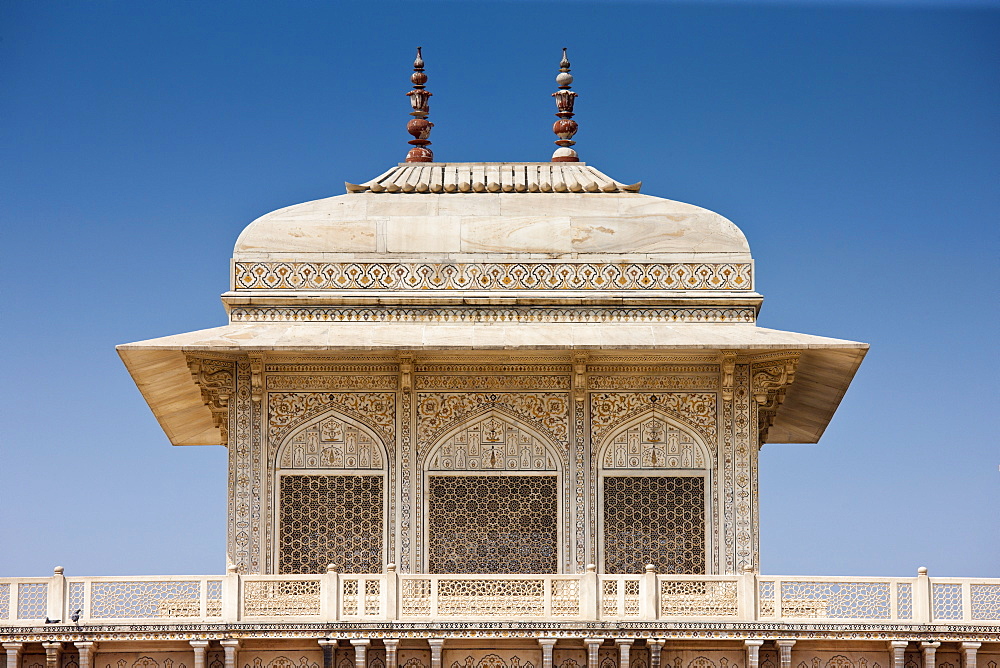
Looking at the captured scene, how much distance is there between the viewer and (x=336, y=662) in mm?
19797

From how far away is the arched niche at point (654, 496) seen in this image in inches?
833

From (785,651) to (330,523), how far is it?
503 centimetres

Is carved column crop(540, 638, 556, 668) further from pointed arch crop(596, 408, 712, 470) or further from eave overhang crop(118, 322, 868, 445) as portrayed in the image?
eave overhang crop(118, 322, 868, 445)

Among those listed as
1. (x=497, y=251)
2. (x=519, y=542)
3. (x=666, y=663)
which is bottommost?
(x=666, y=663)

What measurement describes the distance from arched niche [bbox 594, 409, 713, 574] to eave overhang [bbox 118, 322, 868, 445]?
1042 millimetres

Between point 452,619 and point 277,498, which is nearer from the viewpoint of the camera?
point 452,619

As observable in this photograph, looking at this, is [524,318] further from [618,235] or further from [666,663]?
[666,663]

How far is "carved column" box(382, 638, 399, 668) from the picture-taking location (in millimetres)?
19688

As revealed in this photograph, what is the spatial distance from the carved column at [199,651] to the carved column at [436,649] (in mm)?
2232

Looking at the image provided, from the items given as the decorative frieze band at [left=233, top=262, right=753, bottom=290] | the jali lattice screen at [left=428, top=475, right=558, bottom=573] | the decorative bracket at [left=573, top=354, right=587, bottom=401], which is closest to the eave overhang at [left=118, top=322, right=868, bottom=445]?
the decorative bracket at [left=573, top=354, right=587, bottom=401]

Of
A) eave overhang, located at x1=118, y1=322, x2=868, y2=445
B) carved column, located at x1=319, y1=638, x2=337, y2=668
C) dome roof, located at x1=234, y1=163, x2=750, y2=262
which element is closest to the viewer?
carved column, located at x1=319, y1=638, x2=337, y2=668

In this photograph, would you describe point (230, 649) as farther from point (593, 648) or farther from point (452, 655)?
point (593, 648)

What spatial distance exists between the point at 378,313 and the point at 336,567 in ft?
9.25

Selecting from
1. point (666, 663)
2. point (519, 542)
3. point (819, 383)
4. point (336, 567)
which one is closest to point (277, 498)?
point (336, 567)
